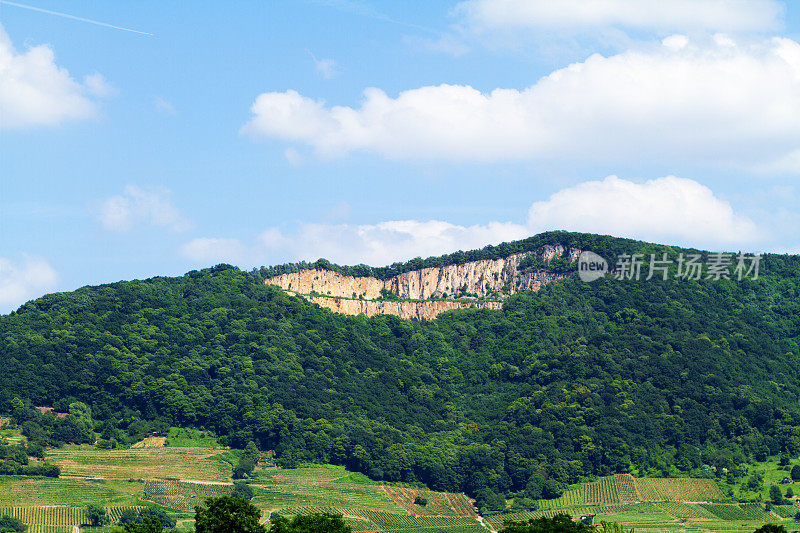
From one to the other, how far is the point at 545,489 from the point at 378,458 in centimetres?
2051

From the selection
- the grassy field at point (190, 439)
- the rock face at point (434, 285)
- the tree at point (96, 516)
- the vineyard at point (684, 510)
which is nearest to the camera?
the tree at point (96, 516)

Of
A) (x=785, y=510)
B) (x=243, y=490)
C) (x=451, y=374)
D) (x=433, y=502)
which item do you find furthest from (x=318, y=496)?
(x=785, y=510)

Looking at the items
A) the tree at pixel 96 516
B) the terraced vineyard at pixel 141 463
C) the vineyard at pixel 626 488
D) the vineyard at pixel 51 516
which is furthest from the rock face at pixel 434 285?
the tree at pixel 96 516

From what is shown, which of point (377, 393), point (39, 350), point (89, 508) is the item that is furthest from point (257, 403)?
point (89, 508)

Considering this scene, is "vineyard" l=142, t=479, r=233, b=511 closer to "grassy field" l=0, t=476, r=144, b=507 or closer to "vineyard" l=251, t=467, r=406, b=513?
"grassy field" l=0, t=476, r=144, b=507

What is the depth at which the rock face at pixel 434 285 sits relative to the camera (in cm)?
18300

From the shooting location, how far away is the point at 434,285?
191375 millimetres

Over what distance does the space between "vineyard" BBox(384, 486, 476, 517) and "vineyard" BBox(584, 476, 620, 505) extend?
13592 mm

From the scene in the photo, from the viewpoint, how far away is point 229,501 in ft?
255

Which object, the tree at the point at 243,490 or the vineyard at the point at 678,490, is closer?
the tree at the point at 243,490

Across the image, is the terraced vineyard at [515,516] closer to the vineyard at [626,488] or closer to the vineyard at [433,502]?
the vineyard at [433,502]

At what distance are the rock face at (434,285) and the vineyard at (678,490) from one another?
52775 mm

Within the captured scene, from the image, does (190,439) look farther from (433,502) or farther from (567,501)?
(567,501)

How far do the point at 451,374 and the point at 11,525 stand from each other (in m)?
74.0
